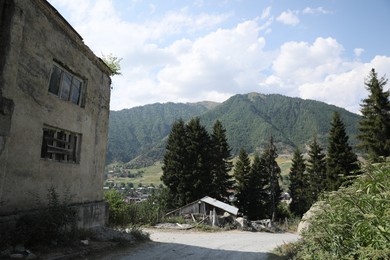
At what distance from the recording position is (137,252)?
10.6 meters

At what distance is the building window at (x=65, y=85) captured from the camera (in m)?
10.6

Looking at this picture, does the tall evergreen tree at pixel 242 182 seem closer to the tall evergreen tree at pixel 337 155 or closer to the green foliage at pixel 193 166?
the green foliage at pixel 193 166

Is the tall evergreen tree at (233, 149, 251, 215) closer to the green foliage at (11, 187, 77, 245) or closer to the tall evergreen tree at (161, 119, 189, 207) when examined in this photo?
the tall evergreen tree at (161, 119, 189, 207)

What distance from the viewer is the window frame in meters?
10.5

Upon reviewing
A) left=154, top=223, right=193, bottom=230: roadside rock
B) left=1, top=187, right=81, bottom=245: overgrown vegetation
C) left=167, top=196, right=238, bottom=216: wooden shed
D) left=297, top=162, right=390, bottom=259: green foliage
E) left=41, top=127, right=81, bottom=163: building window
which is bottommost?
left=154, top=223, right=193, bottom=230: roadside rock

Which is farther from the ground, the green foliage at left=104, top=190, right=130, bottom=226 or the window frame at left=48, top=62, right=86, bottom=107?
the window frame at left=48, top=62, right=86, bottom=107

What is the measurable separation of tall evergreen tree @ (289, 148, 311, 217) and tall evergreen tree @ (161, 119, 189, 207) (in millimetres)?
19157

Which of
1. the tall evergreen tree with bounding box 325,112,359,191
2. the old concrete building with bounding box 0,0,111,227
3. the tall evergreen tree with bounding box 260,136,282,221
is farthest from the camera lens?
the tall evergreen tree with bounding box 260,136,282,221

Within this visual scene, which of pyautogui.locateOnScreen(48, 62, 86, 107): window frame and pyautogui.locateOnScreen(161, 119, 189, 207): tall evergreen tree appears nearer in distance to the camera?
pyautogui.locateOnScreen(48, 62, 86, 107): window frame

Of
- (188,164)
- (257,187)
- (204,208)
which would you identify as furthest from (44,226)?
(257,187)

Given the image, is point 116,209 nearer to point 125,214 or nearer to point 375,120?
point 125,214

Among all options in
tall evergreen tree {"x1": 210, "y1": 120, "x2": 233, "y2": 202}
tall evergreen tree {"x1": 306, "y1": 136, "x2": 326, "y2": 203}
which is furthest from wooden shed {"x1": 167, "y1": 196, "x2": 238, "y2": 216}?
tall evergreen tree {"x1": 306, "y1": 136, "x2": 326, "y2": 203}

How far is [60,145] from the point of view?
11117mm

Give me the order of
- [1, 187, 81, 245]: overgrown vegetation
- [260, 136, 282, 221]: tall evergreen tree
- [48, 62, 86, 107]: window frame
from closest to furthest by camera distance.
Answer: [1, 187, 81, 245]: overgrown vegetation → [48, 62, 86, 107]: window frame → [260, 136, 282, 221]: tall evergreen tree
